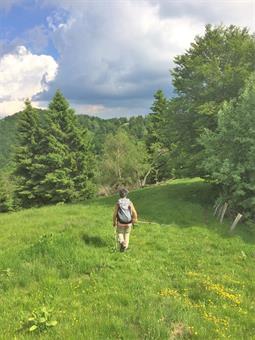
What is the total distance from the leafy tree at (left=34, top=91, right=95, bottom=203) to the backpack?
107 ft

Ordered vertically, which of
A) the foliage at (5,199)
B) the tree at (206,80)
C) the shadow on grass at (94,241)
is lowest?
the foliage at (5,199)

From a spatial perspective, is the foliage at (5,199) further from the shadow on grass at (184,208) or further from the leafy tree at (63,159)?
the shadow on grass at (184,208)

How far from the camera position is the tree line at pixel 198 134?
77.5 feet

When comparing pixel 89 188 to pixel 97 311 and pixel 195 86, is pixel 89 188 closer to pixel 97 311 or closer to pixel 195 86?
pixel 195 86

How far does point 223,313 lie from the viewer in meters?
9.30

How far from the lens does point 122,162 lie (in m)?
61.3

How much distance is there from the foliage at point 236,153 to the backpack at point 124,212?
963 cm

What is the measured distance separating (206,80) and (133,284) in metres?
21.5

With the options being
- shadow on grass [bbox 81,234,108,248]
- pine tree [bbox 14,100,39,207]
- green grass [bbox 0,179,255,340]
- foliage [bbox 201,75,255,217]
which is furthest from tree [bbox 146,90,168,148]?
shadow on grass [bbox 81,234,108,248]

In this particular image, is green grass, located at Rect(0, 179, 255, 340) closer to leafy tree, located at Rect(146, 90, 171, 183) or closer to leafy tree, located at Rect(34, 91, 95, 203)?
leafy tree, located at Rect(34, 91, 95, 203)

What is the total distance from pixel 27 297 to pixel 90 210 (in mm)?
16804

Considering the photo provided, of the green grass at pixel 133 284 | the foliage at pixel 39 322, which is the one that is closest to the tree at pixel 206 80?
the green grass at pixel 133 284

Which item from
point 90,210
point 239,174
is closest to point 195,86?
point 239,174

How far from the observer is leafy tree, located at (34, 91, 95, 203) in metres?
47.7
